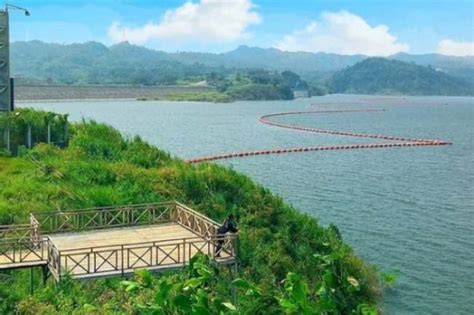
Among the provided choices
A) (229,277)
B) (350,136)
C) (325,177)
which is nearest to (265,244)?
(229,277)

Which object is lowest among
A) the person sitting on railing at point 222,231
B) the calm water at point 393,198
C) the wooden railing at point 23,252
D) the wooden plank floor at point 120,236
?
the calm water at point 393,198

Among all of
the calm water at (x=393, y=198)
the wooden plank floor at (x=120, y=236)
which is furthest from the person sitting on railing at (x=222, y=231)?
the calm water at (x=393, y=198)

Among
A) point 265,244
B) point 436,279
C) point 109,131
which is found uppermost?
point 109,131

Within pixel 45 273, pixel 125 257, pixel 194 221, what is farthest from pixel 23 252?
pixel 194 221

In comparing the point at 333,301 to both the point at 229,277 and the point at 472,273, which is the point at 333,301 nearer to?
the point at 229,277

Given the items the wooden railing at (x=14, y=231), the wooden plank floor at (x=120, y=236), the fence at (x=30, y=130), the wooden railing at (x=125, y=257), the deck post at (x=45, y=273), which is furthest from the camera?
the fence at (x=30, y=130)

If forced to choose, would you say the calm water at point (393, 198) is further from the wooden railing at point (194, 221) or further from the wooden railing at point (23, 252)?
the wooden railing at point (23, 252)

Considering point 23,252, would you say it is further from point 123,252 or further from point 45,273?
point 123,252
